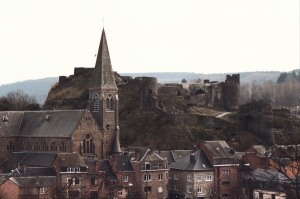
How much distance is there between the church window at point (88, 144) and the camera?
74.4m

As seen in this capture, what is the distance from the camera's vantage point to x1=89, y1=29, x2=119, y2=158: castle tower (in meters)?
76.8

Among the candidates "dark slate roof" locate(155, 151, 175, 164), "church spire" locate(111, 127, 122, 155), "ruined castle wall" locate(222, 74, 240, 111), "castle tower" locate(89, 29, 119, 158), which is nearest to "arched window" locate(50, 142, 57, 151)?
"castle tower" locate(89, 29, 119, 158)

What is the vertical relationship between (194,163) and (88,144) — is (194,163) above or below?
below

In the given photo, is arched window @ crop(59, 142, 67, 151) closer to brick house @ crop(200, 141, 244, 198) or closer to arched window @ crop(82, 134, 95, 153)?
arched window @ crop(82, 134, 95, 153)

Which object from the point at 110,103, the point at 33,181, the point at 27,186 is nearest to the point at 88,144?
the point at 110,103

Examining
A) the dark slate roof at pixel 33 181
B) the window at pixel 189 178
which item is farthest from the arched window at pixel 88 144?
the window at pixel 189 178

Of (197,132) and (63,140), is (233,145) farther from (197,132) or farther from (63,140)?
(63,140)

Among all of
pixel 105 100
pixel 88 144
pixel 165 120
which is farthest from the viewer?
pixel 165 120

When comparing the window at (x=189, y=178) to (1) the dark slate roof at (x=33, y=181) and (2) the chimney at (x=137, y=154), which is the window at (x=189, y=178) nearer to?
(2) the chimney at (x=137, y=154)

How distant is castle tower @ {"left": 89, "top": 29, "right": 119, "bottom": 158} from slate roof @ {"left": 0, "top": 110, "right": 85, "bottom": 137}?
3.44 m

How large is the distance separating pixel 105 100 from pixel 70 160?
13057 millimetres

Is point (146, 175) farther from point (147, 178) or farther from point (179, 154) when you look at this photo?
point (179, 154)

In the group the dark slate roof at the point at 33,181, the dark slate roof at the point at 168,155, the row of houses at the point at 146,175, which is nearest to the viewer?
the dark slate roof at the point at 33,181

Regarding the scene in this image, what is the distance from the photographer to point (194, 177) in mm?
69562
